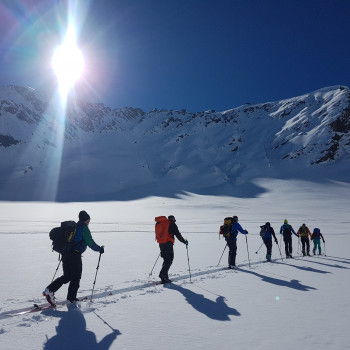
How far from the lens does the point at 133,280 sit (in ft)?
27.0

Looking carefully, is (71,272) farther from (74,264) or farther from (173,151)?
(173,151)

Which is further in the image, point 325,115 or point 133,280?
point 325,115

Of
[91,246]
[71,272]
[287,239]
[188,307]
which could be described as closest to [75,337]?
[71,272]

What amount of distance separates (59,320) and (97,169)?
346ft

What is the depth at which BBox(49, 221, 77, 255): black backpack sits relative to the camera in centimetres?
607

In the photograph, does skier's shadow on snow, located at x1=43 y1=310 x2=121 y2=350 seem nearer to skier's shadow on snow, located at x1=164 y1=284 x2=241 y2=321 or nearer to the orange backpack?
skier's shadow on snow, located at x1=164 y1=284 x2=241 y2=321

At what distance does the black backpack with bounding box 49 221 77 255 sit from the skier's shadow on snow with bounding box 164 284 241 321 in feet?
9.19

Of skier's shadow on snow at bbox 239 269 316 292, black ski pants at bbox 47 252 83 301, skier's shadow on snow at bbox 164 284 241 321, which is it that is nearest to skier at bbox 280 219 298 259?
skier's shadow on snow at bbox 239 269 316 292

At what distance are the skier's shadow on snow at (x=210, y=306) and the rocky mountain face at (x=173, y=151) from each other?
70756 millimetres

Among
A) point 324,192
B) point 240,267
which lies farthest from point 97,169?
point 240,267

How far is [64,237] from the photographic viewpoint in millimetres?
6098

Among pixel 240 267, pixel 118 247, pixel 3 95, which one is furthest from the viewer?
pixel 3 95

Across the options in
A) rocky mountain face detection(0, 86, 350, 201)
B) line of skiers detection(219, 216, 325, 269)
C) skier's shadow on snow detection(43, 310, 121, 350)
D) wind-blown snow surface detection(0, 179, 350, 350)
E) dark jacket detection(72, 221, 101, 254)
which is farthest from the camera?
rocky mountain face detection(0, 86, 350, 201)

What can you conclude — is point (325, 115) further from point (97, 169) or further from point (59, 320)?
point (59, 320)
